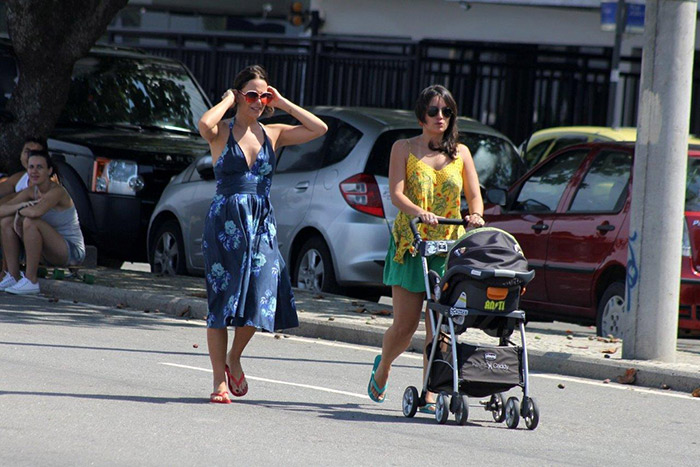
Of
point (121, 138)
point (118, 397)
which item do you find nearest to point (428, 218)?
point (118, 397)

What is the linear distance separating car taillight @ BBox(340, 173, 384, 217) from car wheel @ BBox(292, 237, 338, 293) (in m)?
0.59

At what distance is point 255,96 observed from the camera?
26.5 ft

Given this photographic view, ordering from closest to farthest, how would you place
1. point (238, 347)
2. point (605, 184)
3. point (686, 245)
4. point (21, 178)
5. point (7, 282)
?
point (238, 347) → point (686, 245) → point (605, 184) → point (7, 282) → point (21, 178)

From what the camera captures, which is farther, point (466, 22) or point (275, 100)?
point (466, 22)

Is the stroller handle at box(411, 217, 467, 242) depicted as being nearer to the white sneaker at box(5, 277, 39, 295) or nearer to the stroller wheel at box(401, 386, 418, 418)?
the stroller wheel at box(401, 386, 418, 418)

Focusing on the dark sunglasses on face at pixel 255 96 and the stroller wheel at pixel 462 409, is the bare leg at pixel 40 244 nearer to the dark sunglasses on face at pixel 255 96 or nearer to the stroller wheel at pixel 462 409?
the dark sunglasses on face at pixel 255 96

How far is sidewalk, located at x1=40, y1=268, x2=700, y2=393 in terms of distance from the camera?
33.5ft

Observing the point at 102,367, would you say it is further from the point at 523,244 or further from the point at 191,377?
the point at 523,244

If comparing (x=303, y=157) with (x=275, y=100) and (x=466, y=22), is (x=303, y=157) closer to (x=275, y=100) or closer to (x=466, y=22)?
(x=275, y=100)

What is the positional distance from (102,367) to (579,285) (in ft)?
13.6

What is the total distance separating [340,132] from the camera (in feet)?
43.5

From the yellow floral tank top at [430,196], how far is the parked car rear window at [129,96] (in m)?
8.70

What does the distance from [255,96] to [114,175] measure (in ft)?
24.9

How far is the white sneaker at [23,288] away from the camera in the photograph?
45.5 ft
